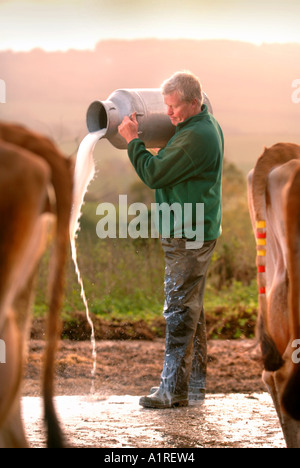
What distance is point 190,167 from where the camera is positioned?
5.70 metres

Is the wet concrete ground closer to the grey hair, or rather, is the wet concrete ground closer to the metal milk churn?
the metal milk churn

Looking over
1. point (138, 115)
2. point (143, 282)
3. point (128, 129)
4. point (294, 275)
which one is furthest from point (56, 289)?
point (143, 282)

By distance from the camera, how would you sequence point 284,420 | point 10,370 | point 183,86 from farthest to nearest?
point 183,86
point 284,420
point 10,370

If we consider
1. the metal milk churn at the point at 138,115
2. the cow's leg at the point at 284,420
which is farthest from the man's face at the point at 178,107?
the cow's leg at the point at 284,420

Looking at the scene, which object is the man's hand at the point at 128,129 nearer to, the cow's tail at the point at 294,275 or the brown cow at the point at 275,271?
the brown cow at the point at 275,271

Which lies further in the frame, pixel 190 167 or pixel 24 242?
pixel 190 167

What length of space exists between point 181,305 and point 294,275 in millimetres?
2130

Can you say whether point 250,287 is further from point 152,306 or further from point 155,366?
point 155,366

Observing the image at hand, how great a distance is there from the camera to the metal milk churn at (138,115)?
6.02 meters

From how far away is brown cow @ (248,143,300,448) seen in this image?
414 centimetres

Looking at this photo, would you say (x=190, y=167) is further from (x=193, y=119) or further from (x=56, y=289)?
(x=56, y=289)

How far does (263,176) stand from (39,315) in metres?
5.99

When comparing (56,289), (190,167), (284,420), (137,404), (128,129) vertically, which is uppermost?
(128,129)

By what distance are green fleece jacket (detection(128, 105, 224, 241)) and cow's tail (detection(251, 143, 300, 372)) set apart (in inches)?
51.6
